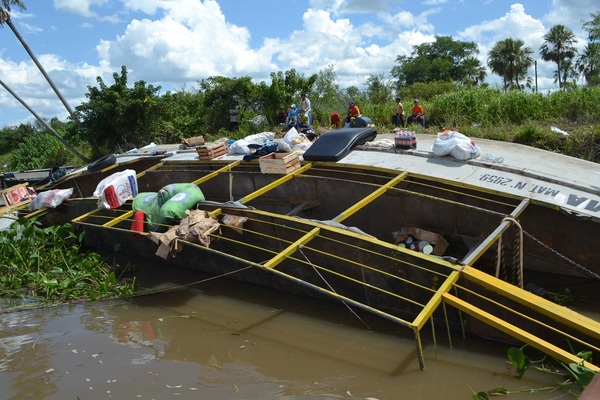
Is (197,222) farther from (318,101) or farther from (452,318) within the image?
(318,101)

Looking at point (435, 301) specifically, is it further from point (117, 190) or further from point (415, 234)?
point (117, 190)

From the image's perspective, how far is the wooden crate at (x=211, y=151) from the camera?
368 inches

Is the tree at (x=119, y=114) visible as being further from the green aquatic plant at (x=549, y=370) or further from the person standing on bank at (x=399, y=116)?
the green aquatic plant at (x=549, y=370)

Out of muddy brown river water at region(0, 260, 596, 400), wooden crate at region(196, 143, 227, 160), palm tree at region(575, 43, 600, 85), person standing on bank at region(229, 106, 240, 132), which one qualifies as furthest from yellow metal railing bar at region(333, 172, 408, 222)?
palm tree at region(575, 43, 600, 85)

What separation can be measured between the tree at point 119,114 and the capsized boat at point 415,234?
37.4 ft

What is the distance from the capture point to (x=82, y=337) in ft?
18.9

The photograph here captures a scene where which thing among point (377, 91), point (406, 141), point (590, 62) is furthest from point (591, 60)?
point (406, 141)

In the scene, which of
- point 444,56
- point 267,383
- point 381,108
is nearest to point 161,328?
point 267,383

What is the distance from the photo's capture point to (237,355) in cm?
514

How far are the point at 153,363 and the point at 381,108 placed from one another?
40.3 ft

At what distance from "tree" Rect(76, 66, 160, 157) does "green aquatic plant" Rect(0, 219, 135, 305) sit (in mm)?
11590

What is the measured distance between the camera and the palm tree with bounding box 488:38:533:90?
→ 38.9 metres

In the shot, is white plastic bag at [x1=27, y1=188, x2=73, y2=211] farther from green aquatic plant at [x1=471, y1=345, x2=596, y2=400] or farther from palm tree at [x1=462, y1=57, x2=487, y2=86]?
palm tree at [x1=462, y1=57, x2=487, y2=86]

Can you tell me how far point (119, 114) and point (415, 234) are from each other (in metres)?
15.6
